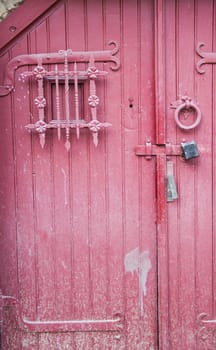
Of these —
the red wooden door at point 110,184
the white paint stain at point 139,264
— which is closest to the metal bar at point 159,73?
the red wooden door at point 110,184

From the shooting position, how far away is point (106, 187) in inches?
86.5

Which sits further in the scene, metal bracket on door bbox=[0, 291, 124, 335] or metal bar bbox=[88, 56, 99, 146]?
metal bracket on door bbox=[0, 291, 124, 335]

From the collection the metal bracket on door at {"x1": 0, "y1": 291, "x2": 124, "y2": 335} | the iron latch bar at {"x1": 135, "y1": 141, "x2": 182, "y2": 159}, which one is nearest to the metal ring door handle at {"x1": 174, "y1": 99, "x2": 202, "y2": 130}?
the iron latch bar at {"x1": 135, "y1": 141, "x2": 182, "y2": 159}

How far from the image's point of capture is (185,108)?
7.08 feet

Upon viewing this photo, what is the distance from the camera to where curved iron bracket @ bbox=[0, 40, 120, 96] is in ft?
6.95

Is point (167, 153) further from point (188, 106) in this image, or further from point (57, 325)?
point (57, 325)

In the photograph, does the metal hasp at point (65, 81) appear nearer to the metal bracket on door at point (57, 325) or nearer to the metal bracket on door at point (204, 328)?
the metal bracket on door at point (57, 325)

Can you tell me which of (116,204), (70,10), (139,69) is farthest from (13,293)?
(70,10)

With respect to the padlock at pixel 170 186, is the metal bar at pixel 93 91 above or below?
above

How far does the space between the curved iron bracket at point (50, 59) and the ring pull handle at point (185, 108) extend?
0.40m

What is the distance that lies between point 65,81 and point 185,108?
681 mm

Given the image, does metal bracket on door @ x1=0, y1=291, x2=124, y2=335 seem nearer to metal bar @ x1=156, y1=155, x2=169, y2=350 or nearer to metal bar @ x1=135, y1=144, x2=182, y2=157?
metal bar @ x1=156, y1=155, x2=169, y2=350

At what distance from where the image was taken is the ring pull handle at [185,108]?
2127 millimetres

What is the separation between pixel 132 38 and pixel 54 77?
486mm
